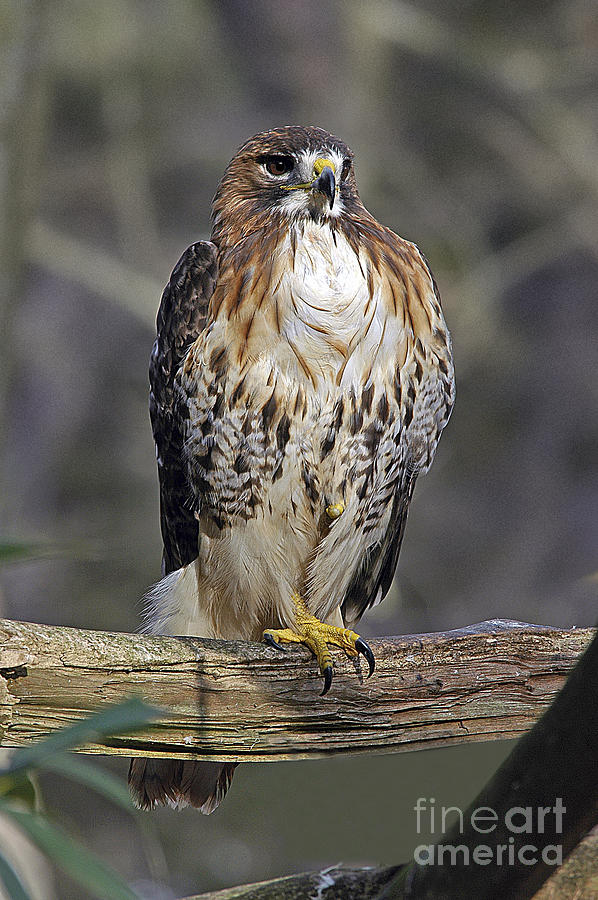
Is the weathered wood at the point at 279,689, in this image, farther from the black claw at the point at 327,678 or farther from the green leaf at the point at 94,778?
the green leaf at the point at 94,778

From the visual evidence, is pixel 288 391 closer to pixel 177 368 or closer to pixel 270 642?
pixel 177 368

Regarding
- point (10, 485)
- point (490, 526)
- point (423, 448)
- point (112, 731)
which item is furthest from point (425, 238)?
point (112, 731)

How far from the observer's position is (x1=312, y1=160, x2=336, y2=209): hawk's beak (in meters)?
2.27

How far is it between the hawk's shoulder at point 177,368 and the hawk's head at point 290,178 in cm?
16

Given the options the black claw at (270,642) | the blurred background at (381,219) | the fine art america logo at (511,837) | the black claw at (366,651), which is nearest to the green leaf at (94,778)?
the fine art america logo at (511,837)

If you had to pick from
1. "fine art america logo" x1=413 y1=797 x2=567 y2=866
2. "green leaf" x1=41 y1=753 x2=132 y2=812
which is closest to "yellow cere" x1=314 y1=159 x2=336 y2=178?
"fine art america logo" x1=413 y1=797 x2=567 y2=866

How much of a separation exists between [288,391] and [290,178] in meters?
0.52

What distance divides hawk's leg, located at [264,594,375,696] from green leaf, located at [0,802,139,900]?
1.04 meters

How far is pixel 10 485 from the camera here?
6270mm

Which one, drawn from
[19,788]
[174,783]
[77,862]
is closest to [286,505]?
[174,783]

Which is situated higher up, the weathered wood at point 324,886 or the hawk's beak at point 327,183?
the hawk's beak at point 327,183

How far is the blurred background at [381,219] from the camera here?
6352 mm

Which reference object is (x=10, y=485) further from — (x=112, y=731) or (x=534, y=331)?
(x=112, y=731)

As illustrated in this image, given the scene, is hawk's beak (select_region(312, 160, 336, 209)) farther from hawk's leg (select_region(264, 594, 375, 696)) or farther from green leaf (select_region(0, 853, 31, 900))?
green leaf (select_region(0, 853, 31, 900))
